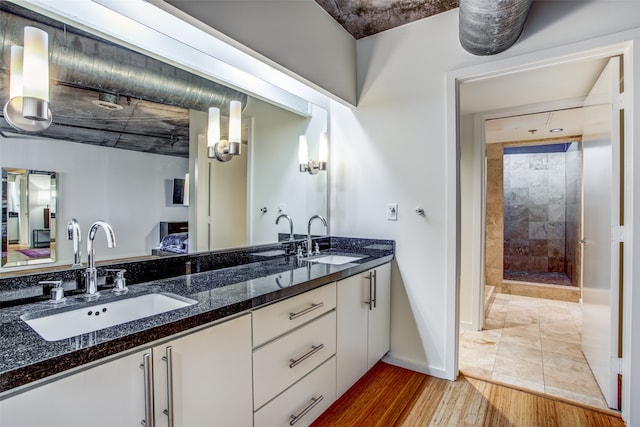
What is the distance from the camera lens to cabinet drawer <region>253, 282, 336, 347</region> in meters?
1.37

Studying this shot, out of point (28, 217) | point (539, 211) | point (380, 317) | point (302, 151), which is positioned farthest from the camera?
point (539, 211)

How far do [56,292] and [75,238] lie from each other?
217 mm

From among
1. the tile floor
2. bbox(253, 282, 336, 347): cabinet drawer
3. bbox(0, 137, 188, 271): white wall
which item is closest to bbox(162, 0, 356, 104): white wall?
bbox(0, 137, 188, 271): white wall

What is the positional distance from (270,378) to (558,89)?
3.07m

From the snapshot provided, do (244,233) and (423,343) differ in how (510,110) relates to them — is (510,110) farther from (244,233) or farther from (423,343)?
(244,233)

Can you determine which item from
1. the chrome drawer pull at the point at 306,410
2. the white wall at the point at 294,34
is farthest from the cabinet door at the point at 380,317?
the white wall at the point at 294,34

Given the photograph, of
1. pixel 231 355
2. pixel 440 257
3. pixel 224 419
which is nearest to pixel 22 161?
pixel 231 355

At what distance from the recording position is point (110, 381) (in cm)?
91

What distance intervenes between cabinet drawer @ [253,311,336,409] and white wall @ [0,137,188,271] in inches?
30.9

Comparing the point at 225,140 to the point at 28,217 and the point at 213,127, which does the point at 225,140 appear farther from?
the point at 28,217

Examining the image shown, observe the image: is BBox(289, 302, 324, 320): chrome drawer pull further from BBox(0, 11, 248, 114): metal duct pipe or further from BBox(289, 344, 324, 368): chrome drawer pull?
BBox(0, 11, 248, 114): metal duct pipe

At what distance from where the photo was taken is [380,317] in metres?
2.38

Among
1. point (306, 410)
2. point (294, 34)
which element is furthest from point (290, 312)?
point (294, 34)

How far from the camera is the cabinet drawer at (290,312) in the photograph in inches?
54.0
